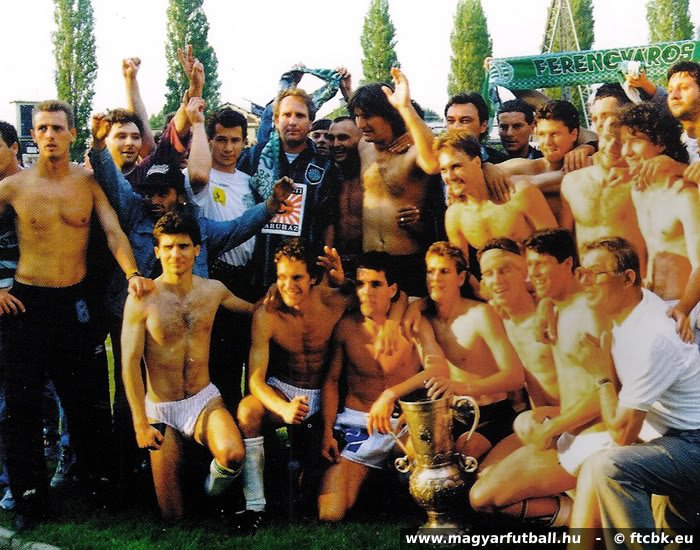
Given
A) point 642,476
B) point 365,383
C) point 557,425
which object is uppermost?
point 365,383

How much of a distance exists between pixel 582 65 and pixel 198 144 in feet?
7.35

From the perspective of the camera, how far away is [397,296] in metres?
4.79

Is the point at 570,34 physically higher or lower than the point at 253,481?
higher

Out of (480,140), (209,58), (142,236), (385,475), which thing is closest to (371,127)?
(480,140)

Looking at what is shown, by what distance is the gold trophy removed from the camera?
4445 mm

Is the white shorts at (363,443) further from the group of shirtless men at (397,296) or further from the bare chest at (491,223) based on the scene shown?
the bare chest at (491,223)

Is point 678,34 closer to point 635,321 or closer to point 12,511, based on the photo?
point 635,321

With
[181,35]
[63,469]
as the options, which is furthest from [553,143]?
[63,469]

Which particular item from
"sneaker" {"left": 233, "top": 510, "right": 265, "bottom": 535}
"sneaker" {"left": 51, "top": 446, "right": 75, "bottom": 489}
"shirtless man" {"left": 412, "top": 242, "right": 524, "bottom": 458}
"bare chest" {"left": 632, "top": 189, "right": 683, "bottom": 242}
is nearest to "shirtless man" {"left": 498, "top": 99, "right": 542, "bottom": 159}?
"shirtless man" {"left": 412, "top": 242, "right": 524, "bottom": 458}

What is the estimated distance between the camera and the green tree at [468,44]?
5605 mm

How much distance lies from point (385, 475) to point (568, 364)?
131 centimetres

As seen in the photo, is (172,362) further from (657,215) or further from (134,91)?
(657,215)

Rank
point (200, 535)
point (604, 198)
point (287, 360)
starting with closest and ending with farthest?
point (604, 198), point (200, 535), point (287, 360)

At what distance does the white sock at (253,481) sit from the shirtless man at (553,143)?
215 cm
